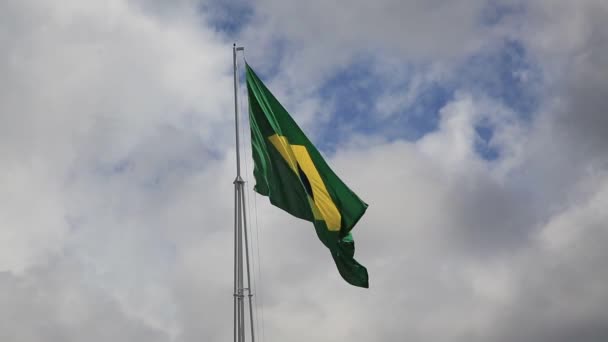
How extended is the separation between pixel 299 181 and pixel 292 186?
52 cm

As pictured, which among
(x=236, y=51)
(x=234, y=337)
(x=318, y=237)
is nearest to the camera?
(x=234, y=337)

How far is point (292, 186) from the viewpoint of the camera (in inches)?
1639

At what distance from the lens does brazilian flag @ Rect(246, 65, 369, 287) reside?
4059cm

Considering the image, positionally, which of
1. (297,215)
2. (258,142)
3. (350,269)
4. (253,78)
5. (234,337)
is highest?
(253,78)

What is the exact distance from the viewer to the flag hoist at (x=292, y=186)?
4038 centimetres

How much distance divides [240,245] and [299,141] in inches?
285

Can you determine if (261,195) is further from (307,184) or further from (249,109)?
(249,109)

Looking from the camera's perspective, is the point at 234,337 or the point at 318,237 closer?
the point at 234,337

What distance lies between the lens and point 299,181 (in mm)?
41500

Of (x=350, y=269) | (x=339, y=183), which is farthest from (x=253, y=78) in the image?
(x=350, y=269)

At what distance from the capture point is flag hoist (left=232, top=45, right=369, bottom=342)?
40375mm

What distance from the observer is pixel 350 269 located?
40.6 meters

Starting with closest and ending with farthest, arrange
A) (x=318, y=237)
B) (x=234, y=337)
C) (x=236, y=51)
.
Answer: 1. (x=234, y=337)
2. (x=318, y=237)
3. (x=236, y=51)

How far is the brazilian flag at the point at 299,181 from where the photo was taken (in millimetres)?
40594
